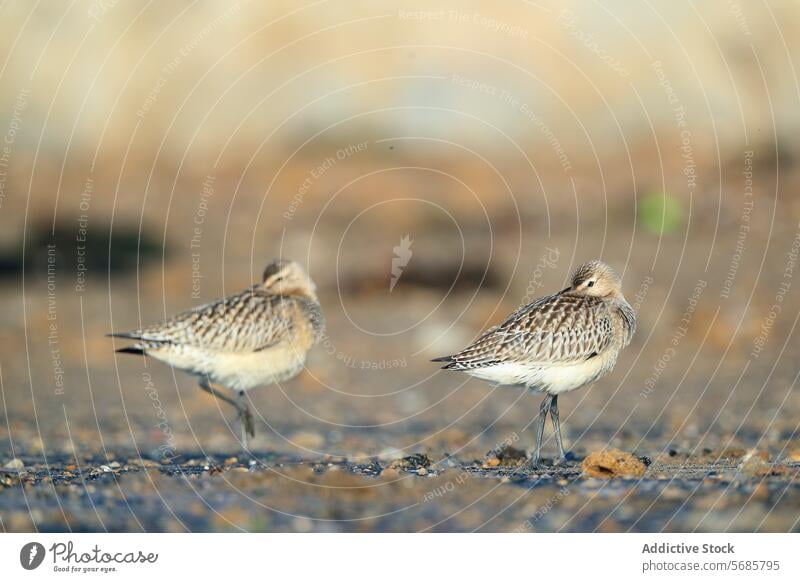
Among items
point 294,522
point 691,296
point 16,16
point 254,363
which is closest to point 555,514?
point 294,522

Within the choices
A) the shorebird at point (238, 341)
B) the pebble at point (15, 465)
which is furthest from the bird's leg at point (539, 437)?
the pebble at point (15, 465)

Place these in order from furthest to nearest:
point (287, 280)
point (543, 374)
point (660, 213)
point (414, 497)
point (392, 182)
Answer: point (392, 182)
point (660, 213)
point (287, 280)
point (543, 374)
point (414, 497)

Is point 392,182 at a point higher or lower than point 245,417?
higher

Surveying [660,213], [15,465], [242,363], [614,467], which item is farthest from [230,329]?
[660,213]

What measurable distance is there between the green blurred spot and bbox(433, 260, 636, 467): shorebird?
8970 millimetres

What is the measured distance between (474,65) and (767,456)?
10.7 m

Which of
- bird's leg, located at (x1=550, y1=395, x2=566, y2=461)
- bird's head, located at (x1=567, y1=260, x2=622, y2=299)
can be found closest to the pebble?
bird's leg, located at (x1=550, y1=395, x2=566, y2=461)

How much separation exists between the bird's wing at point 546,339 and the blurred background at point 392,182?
13.0ft

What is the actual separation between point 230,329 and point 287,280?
0.86 meters

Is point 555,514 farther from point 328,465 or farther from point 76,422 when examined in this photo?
point 76,422

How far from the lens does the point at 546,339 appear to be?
→ 9055 mm

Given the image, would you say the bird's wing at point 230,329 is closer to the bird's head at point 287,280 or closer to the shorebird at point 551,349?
the bird's head at point 287,280

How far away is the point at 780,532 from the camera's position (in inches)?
307

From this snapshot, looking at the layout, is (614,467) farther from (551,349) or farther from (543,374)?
(551,349)
